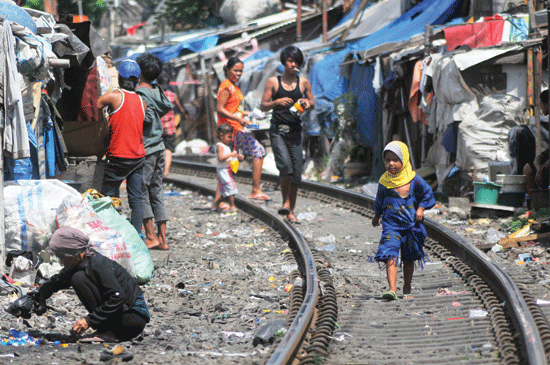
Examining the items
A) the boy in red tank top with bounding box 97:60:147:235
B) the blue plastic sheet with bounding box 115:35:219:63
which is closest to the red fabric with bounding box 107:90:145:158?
the boy in red tank top with bounding box 97:60:147:235

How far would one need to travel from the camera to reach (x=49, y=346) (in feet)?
15.8

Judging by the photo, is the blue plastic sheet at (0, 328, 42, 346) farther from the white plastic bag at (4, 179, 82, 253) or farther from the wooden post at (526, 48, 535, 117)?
the wooden post at (526, 48, 535, 117)

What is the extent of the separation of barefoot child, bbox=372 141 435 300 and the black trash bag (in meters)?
2.50

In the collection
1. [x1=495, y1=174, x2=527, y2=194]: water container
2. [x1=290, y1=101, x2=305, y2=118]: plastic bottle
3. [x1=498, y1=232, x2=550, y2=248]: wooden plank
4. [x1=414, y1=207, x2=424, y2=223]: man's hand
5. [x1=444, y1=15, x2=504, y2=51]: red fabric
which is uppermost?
[x1=444, y1=15, x2=504, y2=51]: red fabric

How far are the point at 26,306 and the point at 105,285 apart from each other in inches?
21.8

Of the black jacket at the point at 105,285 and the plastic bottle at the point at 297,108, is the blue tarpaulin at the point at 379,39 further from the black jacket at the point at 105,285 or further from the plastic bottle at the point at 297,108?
the black jacket at the point at 105,285

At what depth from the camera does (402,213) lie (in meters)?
5.96

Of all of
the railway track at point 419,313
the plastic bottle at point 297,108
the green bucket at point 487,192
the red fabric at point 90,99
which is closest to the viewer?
the railway track at point 419,313

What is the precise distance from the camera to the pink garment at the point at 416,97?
13500 millimetres

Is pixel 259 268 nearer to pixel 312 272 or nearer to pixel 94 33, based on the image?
pixel 312 272

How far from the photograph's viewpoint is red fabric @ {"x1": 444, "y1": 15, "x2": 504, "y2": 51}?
540 inches

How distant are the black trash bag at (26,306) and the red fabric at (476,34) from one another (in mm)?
10277

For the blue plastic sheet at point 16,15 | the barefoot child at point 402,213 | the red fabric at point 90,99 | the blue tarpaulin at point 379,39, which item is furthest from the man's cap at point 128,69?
the blue tarpaulin at point 379,39

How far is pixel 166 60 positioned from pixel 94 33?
2036cm
